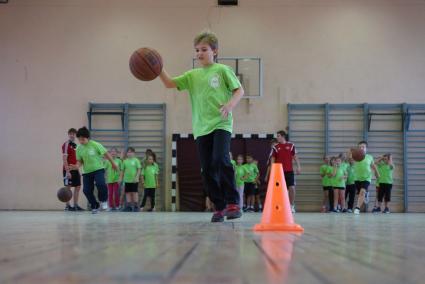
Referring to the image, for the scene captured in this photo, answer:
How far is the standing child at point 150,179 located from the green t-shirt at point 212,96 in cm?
792

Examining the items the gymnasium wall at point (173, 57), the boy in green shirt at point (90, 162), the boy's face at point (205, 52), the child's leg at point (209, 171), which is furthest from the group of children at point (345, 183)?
the boy's face at point (205, 52)

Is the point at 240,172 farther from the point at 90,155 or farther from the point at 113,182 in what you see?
the point at 90,155

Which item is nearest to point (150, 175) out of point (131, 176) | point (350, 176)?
point (131, 176)

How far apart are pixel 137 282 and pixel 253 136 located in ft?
39.7

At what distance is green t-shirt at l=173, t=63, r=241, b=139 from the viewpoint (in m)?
4.24

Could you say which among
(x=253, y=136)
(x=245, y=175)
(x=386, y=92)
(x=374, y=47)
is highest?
(x=374, y=47)

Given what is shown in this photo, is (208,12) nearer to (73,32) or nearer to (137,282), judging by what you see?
(73,32)

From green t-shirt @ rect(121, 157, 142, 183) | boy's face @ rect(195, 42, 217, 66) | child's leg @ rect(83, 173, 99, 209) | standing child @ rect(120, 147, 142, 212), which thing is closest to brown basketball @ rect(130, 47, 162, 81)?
boy's face @ rect(195, 42, 217, 66)

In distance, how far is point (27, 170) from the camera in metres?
13.1

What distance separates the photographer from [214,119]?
422 centimetres

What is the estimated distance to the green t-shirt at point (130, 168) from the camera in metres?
→ 12.0

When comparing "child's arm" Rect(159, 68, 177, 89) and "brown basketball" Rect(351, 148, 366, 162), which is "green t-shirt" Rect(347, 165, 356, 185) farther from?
"child's arm" Rect(159, 68, 177, 89)

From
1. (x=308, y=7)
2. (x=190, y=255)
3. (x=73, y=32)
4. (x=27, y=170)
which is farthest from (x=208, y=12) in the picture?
(x=190, y=255)

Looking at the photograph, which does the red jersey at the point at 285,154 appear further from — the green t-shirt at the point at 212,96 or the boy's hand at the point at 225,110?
the boy's hand at the point at 225,110
